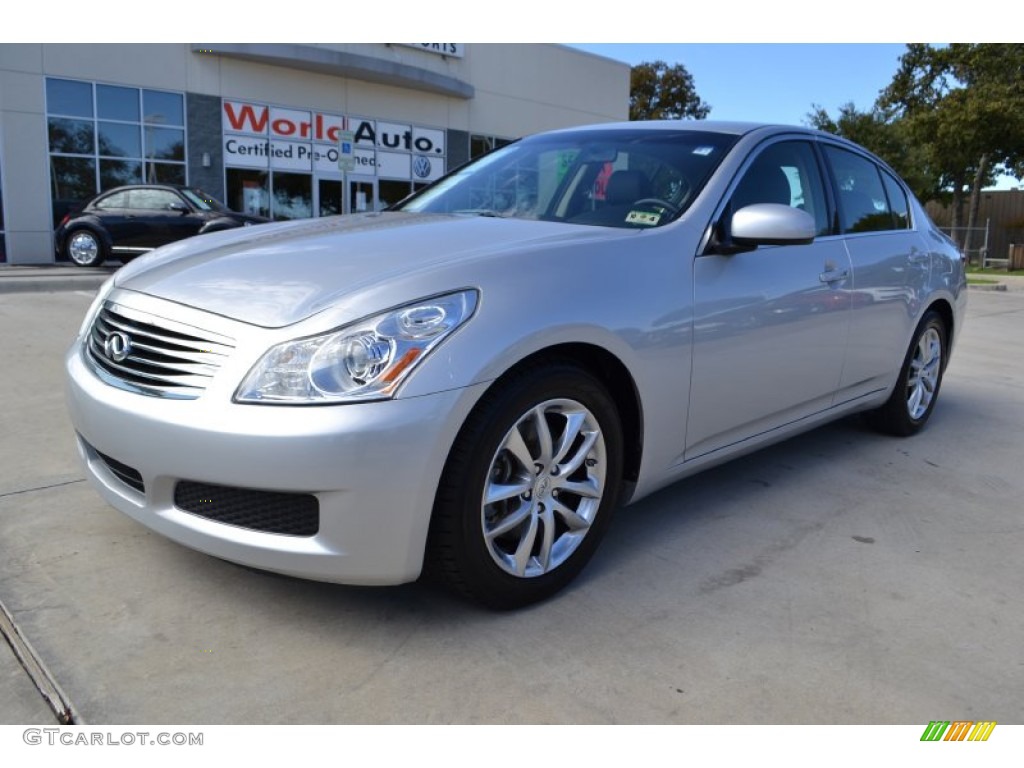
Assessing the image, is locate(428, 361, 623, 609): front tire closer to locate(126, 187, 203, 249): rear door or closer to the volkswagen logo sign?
locate(126, 187, 203, 249): rear door

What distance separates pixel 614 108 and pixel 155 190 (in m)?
17.1

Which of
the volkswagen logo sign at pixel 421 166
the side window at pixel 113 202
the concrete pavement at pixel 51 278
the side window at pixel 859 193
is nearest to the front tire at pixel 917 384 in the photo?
the side window at pixel 859 193

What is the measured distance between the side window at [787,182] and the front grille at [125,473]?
2.30m

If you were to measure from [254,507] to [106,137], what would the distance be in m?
17.3

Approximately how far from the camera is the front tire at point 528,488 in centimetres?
237

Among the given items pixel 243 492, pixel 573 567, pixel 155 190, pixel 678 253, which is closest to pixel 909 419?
pixel 678 253

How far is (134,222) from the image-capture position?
1454 cm

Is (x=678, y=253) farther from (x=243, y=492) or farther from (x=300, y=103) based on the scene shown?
(x=300, y=103)

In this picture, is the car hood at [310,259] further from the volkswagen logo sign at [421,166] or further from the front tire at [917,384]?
the volkswagen logo sign at [421,166]

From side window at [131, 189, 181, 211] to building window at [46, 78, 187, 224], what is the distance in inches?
131

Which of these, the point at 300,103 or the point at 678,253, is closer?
the point at 678,253

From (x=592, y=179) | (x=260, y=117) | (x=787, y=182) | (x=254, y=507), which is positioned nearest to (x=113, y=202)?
(x=260, y=117)

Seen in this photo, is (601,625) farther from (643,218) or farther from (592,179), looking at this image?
(592,179)

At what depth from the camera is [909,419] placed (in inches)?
189
